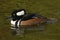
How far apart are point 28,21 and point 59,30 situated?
74.2 inches

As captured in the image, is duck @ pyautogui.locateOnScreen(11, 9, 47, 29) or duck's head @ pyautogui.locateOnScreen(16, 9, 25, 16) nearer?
duck @ pyautogui.locateOnScreen(11, 9, 47, 29)

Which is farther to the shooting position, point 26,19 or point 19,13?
point 19,13

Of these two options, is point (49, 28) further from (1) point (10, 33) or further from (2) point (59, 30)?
(1) point (10, 33)

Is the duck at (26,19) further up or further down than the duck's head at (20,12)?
further down

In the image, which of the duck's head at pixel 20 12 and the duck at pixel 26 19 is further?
the duck's head at pixel 20 12

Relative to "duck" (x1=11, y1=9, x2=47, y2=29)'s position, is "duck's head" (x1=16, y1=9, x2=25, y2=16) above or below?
above

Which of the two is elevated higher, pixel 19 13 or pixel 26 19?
pixel 19 13

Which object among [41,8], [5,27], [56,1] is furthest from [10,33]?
[56,1]

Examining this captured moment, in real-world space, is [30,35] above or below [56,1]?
below

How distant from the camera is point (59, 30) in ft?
46.2

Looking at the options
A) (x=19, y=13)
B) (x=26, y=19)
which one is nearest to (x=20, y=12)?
(x=19, y=13)

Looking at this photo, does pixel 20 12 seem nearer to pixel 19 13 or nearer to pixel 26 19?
pixel 19 13

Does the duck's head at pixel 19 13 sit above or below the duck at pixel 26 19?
above

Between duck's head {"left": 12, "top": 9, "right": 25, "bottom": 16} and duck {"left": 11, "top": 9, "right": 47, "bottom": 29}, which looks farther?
duck's head {"left": 12, "top": 9, "right": 25, "bottom": 16}
